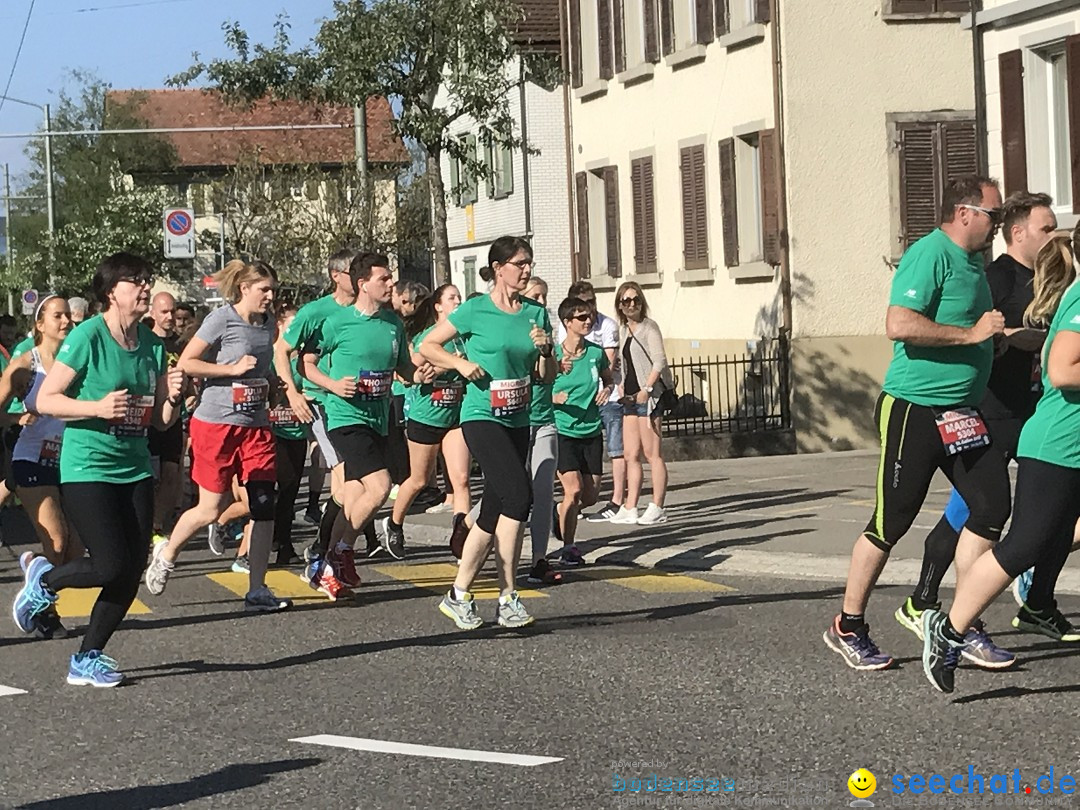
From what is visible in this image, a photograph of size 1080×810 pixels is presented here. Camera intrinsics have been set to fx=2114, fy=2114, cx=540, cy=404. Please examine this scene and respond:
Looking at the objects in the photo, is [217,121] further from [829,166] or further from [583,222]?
[829,166]

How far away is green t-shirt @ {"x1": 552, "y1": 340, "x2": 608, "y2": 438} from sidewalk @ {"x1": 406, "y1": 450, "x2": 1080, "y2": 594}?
899 millimetres

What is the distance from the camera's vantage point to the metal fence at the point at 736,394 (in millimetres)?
25750

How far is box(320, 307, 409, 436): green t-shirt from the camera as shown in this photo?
1212cm

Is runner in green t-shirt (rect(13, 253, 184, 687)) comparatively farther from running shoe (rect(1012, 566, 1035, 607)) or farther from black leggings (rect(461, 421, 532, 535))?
running shoe (rect(1012, 566, 1035, 607))

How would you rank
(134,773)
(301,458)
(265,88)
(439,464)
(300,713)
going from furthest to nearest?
(265,88) → (439,464) → (301,458) → (300,713) → (134,773)

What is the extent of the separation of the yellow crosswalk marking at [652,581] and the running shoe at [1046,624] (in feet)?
9.05

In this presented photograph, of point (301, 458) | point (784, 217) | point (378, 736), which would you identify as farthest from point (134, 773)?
point (784, 217)

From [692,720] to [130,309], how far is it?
10.6 ft

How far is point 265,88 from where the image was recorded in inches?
1391

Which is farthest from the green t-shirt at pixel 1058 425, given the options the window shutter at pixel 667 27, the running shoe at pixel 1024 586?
the window shutter at pixel 667 27

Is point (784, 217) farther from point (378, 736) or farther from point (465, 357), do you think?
point (378, 736)

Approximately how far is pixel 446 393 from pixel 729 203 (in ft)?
47.7

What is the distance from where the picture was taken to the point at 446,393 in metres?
14.8

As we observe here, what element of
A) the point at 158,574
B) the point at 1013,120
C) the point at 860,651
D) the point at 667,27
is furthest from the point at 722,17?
the point at 860,651
